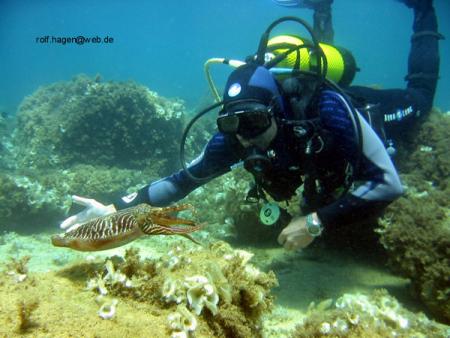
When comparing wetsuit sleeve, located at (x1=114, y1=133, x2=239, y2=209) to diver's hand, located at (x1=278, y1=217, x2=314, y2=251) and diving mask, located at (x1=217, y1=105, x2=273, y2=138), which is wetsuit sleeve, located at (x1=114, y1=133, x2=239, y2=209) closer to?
diving mask, located at (x1=217, y1=105, x2=273, y2=138)

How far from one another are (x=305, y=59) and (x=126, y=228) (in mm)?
3674

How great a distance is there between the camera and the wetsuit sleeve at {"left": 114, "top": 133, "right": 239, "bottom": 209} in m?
4.32

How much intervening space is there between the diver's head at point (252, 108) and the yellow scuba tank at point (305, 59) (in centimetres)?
55

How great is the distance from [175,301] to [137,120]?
9.96 meters

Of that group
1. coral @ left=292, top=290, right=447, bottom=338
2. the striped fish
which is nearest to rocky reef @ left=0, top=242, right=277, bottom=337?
the striped fish

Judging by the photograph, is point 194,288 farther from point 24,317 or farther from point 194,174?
point 194,174

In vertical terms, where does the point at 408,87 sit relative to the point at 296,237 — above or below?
above

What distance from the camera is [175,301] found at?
2.28 meters

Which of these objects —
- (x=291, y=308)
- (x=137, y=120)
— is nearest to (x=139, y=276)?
(x=291, y=308)

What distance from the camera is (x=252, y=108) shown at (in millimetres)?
3590

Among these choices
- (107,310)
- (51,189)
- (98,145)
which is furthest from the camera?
(98,145)

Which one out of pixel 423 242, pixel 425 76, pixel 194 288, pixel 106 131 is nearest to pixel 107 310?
pixel 194 288

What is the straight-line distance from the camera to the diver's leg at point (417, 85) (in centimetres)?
586

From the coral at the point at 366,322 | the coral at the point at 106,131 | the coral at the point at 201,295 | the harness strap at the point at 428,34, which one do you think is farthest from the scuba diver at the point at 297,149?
the coral at the point at 106,131
